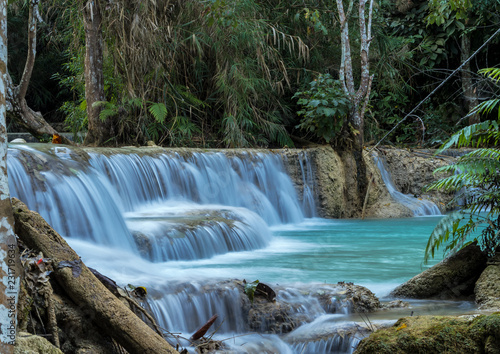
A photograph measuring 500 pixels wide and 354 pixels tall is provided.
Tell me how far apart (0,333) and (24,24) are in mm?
17184

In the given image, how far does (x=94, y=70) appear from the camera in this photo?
32.6 ft

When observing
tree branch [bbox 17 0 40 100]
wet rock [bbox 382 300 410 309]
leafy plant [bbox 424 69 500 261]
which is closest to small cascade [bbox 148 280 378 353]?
wet rock [bbox 382 300 410 309]

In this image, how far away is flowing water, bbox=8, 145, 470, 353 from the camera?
3.75m

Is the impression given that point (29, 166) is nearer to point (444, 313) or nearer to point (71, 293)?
point (71, 293)

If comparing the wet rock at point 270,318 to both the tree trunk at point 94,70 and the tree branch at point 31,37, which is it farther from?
the tree trunk at point 94,70

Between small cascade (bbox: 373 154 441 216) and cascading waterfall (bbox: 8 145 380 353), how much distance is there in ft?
7.19

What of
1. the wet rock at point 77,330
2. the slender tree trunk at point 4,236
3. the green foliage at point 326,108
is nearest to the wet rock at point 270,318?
the wet rock at point 77,330

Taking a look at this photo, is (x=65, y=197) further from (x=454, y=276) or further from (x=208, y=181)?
(x=454, y=276)

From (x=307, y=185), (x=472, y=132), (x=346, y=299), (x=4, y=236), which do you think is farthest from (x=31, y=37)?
(x=4, y=236)

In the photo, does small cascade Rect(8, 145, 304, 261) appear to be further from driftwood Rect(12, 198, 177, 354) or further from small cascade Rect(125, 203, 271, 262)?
driftwood Rect(12, 198, 177, 354)

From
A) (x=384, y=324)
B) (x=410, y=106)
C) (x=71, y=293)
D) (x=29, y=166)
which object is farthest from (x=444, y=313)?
(x=410, y=106)

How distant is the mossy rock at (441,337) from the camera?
2529mm

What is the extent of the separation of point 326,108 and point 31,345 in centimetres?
847

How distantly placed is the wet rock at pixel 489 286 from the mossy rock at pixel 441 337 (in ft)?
3.79
